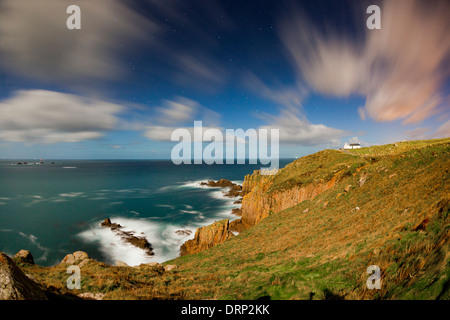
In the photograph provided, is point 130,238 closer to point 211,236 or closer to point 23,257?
point 211,236

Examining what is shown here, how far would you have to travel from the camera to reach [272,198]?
3638cm

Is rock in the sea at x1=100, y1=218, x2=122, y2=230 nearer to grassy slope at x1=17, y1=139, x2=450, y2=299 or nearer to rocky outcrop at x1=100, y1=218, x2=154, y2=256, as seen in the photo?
rocky outcrop at x1=100, y1=218, x2=154, y2=256

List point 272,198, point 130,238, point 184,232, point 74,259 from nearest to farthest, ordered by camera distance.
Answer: point 74,259 → point 272,198 → point 130,238 → point 184,232

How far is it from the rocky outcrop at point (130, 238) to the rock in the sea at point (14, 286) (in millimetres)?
34884

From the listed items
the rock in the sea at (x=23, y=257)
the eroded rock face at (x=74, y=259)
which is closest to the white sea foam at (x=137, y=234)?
the eroded rock face at (x=74, y=259)

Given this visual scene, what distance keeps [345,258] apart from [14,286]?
1384 cm

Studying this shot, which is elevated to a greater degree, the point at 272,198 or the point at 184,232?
the point at 272,198

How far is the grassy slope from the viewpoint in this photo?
23.3 feet

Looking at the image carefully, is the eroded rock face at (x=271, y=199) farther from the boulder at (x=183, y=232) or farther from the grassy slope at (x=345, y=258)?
the boulder at (x=183, y=232)

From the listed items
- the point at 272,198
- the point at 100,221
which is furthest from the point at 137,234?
the point at 272,198

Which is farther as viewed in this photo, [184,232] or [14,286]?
[184,232]

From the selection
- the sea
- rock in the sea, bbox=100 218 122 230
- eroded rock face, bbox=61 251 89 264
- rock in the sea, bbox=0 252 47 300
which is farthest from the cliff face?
rock in the sea, bbox=0 252 47 300
